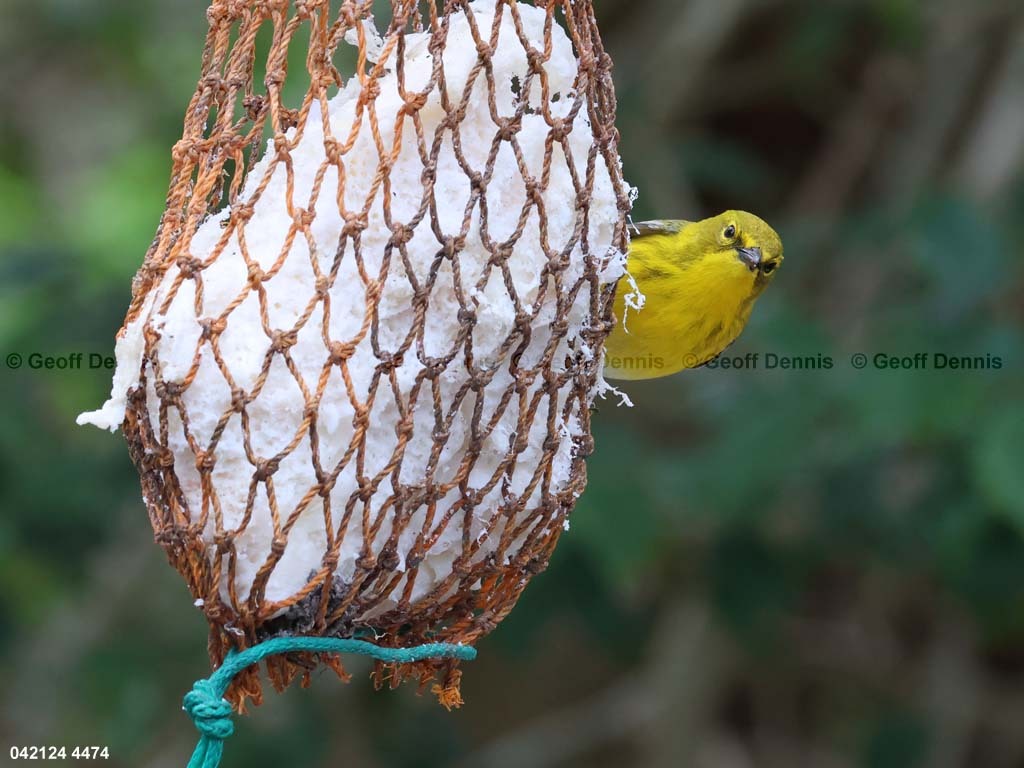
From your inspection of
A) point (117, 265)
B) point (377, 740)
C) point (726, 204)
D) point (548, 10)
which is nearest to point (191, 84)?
point (117, 265)

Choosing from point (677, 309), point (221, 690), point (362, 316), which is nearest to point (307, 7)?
point (362, 316)

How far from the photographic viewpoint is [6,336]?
4555 millimetres

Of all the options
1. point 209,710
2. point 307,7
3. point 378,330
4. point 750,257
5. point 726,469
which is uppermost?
point 307,7

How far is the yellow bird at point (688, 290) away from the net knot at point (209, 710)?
179cm

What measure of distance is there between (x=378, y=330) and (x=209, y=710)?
2.30 ft

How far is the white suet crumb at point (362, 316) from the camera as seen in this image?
2184 millimetres

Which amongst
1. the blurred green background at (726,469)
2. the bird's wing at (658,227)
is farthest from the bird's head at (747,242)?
the blurred green background at (726,469)

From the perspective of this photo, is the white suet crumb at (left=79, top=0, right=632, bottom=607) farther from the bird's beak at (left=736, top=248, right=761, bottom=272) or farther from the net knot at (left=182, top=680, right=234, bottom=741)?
the bird's beak at (left=736, top=248, right=761, bottom=272)

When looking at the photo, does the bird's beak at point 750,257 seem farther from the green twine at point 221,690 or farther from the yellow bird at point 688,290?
the green twine at point 221,690

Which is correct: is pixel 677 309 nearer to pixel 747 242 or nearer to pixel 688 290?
pixel 688 290

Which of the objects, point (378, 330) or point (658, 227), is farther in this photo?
point (658, 227)

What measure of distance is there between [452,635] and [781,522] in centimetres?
317

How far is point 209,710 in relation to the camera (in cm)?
204

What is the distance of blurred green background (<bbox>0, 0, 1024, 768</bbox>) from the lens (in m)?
4.22
